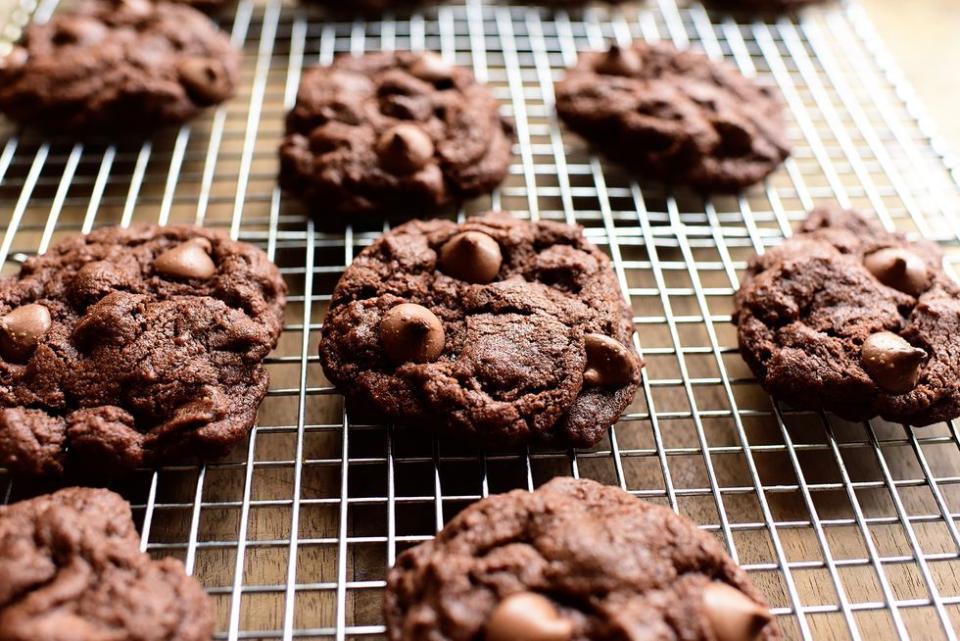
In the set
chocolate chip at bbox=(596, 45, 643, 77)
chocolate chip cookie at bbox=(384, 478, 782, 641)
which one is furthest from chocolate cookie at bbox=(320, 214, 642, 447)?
chocolate chip at bbox=(596, 45, 643, 77)

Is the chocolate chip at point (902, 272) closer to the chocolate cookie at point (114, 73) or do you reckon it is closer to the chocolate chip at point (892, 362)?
the chocolate chip at point (892, 362)

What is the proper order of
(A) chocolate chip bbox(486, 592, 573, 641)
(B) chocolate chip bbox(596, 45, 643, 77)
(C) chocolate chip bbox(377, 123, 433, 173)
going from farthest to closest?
(B) chocolate chip bbox(596, 45, 643, 77), (C) chocolate chip bbox(377, 123, 433, 173), (A) chocolate chip bbox(486, 592, 573, 641)

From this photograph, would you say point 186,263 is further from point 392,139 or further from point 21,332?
point 392,139

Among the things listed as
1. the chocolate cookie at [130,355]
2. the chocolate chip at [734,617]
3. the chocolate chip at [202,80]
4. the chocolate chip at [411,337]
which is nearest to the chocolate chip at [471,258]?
the chocolate chip at [411,337]

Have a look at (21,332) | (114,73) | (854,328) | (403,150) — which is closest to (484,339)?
(403,150)

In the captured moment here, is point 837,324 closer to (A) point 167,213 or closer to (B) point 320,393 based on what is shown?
(B) point 320,393

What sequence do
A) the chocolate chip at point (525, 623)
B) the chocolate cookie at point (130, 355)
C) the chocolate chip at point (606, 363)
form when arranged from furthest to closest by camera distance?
the chocolate chip at point (606, 363)
the chocolate cookie at point (130, 355)
the chocolate chip at point (525, 623)

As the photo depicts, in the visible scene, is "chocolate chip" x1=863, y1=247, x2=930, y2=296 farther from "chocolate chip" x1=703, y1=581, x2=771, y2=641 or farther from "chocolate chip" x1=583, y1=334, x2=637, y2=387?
"chocolate chip" x1=703, y1=581, x2=771, y2=641
